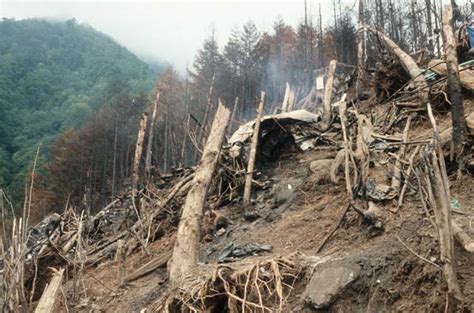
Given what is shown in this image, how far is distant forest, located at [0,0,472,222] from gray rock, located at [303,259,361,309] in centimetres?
921

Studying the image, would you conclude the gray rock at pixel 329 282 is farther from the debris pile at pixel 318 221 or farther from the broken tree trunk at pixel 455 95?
the broken tree trunk at pixel 455 95

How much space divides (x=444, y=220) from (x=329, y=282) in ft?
4.13

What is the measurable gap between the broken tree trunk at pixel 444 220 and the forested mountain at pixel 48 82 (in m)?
26.3

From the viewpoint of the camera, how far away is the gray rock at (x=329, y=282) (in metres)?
3.62

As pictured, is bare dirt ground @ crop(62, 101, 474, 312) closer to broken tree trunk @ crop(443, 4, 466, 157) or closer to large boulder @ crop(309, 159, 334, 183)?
large boulder @ crop(309, 159, 334, 183)

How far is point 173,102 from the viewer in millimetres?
25750

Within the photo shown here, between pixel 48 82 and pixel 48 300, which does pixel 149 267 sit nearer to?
pixel 48 300

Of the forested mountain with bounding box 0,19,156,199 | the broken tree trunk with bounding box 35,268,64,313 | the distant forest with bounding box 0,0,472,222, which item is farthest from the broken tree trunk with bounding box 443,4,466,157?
the forested mountain with bounding box 0,19,156,199

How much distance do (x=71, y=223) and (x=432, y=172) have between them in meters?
8.01

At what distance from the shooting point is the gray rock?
3619 millimetres

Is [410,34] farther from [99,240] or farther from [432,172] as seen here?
[432,172]

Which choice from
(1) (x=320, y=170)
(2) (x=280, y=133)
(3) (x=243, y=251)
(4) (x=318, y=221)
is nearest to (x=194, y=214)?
(3) (x=243, y=251)

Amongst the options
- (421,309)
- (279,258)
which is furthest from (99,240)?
(421,309)

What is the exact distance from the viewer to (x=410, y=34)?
20.8m
